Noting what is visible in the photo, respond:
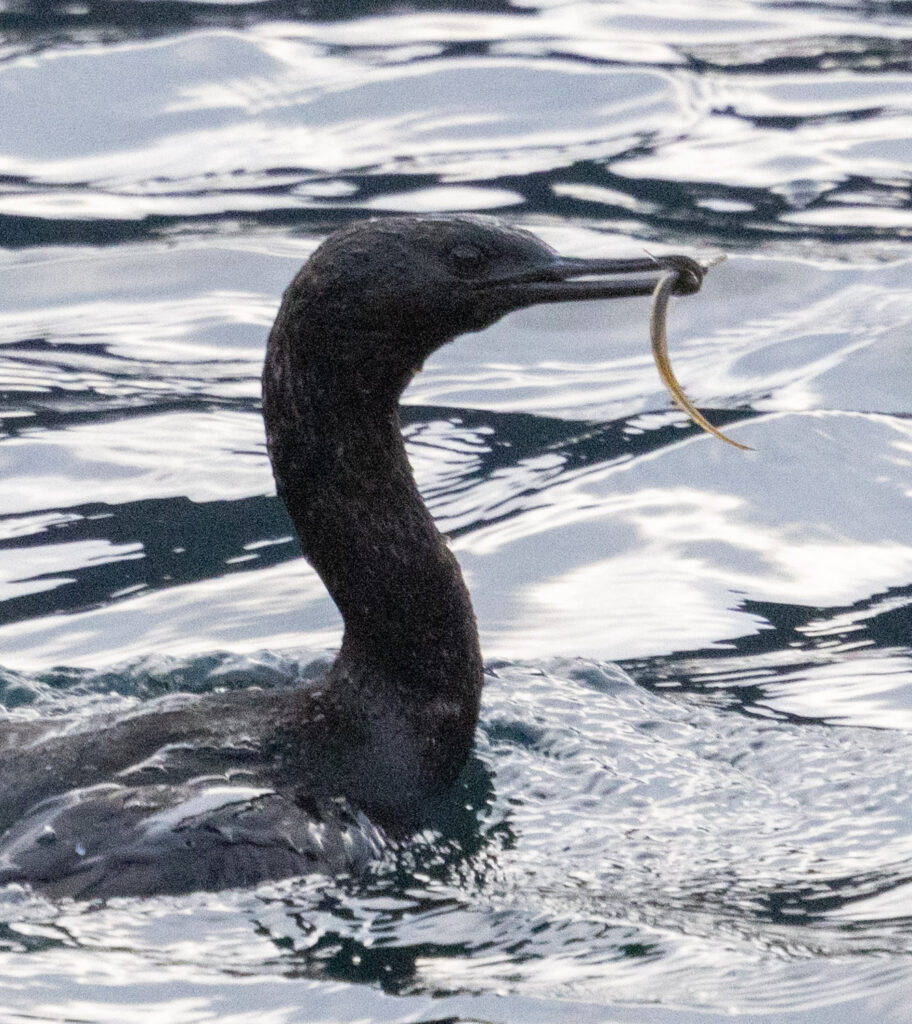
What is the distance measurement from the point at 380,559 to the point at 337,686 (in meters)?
0.31

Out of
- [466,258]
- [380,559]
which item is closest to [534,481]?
[380,559]

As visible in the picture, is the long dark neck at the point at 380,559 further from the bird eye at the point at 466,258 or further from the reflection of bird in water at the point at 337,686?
the bird eye at the point at 466,258

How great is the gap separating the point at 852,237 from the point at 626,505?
9.93 ft

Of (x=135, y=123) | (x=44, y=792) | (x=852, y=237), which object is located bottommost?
(x=44, y=792)

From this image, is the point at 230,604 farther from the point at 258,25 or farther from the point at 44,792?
the point at 258,25

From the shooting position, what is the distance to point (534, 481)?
7.50 m

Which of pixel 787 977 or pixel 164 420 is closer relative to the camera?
pixel 787 977

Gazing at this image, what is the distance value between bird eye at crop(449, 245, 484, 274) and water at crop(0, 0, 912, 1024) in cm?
126

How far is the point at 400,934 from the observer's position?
433cm

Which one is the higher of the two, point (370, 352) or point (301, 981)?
point (370, 352)

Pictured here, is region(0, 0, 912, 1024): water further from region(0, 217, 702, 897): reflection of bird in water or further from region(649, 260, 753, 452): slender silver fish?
region(649, 260, 753, 452): slender silver fish

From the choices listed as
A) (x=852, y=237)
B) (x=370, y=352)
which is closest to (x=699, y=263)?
(x=370, y=352)

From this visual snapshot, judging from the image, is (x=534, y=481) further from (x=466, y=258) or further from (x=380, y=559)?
(x=466, y=258)

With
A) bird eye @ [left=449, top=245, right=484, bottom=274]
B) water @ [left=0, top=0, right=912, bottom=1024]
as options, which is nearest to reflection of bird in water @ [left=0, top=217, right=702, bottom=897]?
bird eye @ [left=449, top=245, right=484, bottom=274]
